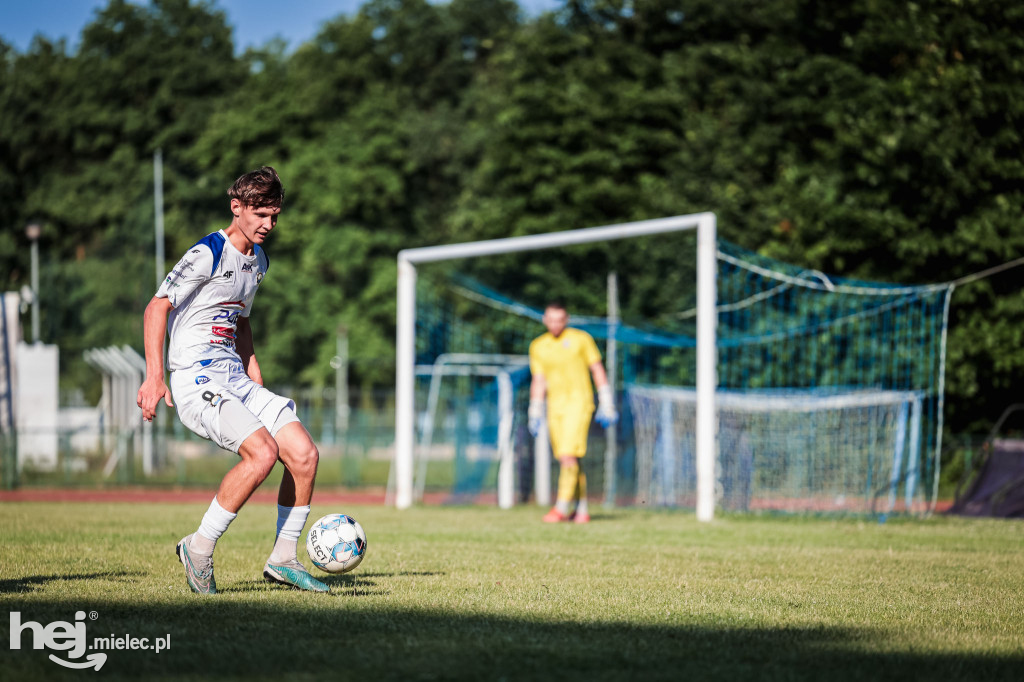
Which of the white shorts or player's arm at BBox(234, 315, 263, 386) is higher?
player's arm at BBox(234, 315, 263, 386)

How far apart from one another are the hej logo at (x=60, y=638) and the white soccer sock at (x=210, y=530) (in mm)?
864

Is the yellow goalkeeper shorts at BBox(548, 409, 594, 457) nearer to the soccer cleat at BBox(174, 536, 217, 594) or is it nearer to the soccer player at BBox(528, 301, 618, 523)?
the soccer player at BBox(528, 301, 618, 523)

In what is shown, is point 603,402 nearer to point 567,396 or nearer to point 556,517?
point 567,396

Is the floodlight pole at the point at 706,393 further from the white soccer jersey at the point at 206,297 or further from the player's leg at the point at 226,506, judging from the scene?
the player's leg at the point at 226,506

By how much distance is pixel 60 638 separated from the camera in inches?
172

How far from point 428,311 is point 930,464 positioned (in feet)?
27.7

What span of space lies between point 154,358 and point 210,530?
2.84 feet

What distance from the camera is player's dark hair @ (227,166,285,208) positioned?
5.90 m

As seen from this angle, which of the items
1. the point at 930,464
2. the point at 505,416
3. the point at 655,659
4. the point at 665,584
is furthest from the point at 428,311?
the point at 655,659

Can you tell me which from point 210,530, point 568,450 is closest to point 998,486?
point 568,450

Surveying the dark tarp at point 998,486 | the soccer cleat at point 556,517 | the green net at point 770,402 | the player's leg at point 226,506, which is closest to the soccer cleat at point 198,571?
the player's leg at point 226,506

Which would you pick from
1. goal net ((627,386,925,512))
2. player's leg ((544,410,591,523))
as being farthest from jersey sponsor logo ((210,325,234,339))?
goal net ((627,386,925,512))

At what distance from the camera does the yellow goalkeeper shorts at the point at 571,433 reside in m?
11.9

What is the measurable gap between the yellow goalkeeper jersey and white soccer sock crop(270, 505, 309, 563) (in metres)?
6.22
